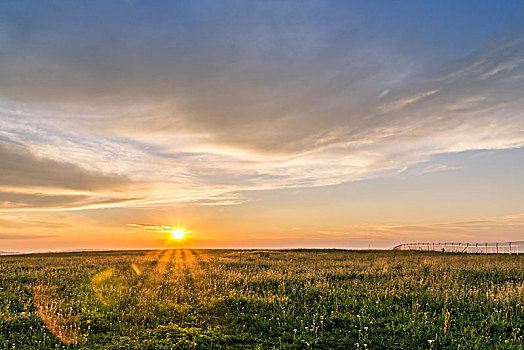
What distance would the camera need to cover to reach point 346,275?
18.9 m

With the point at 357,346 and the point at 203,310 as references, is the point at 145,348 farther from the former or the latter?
the point at 357,346

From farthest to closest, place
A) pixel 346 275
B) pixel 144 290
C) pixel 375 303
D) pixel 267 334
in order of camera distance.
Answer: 1. pixel 346 275
2. pixel 144 290
3. pixel 375 303
4. pixel 267 334

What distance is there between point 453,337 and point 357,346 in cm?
280

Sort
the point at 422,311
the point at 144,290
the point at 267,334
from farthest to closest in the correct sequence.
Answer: the point at 144,290 < the point at 422,311 < the point at 267,334

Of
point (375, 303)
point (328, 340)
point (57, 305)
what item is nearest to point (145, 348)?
point (328, 340)

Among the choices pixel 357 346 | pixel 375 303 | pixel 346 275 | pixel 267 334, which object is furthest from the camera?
pixel 346 275

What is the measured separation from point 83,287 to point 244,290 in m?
6.99

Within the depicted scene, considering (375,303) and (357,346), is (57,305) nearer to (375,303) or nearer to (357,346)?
(357,346)

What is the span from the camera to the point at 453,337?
30.2ft

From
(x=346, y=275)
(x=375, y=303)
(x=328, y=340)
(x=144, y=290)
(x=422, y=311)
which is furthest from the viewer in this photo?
(x=346, y=275)

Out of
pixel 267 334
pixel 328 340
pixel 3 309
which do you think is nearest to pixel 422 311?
pixel 328 340

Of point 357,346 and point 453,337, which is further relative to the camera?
point 453,337

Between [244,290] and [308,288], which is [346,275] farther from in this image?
[244,290]

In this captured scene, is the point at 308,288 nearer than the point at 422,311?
No
